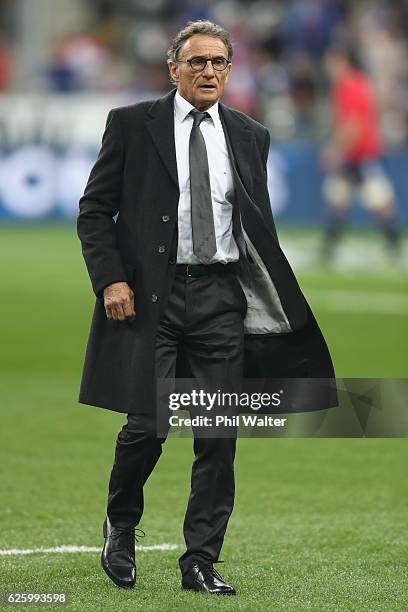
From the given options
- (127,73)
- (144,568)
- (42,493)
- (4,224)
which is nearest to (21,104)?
(4,224)

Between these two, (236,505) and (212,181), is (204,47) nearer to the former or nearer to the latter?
(212,181)

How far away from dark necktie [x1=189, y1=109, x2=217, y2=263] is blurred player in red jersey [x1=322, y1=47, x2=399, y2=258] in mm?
13148

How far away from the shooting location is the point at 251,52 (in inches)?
1022

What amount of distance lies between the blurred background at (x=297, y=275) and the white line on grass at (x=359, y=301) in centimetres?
5

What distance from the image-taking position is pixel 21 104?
76.0 feet

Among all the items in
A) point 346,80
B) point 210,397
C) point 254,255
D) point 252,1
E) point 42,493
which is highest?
point 252,1

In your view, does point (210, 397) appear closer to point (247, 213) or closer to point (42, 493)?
Result: point (247, 213)

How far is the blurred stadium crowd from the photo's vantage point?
947 inches

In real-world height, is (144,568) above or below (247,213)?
below

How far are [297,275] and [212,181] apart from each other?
39.8 ft

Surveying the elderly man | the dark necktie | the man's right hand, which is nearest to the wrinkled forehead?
the elderly man

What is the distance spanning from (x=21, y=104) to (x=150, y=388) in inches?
707

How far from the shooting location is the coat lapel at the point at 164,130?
5.74 metres

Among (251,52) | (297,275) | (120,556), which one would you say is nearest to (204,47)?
(120,556)
